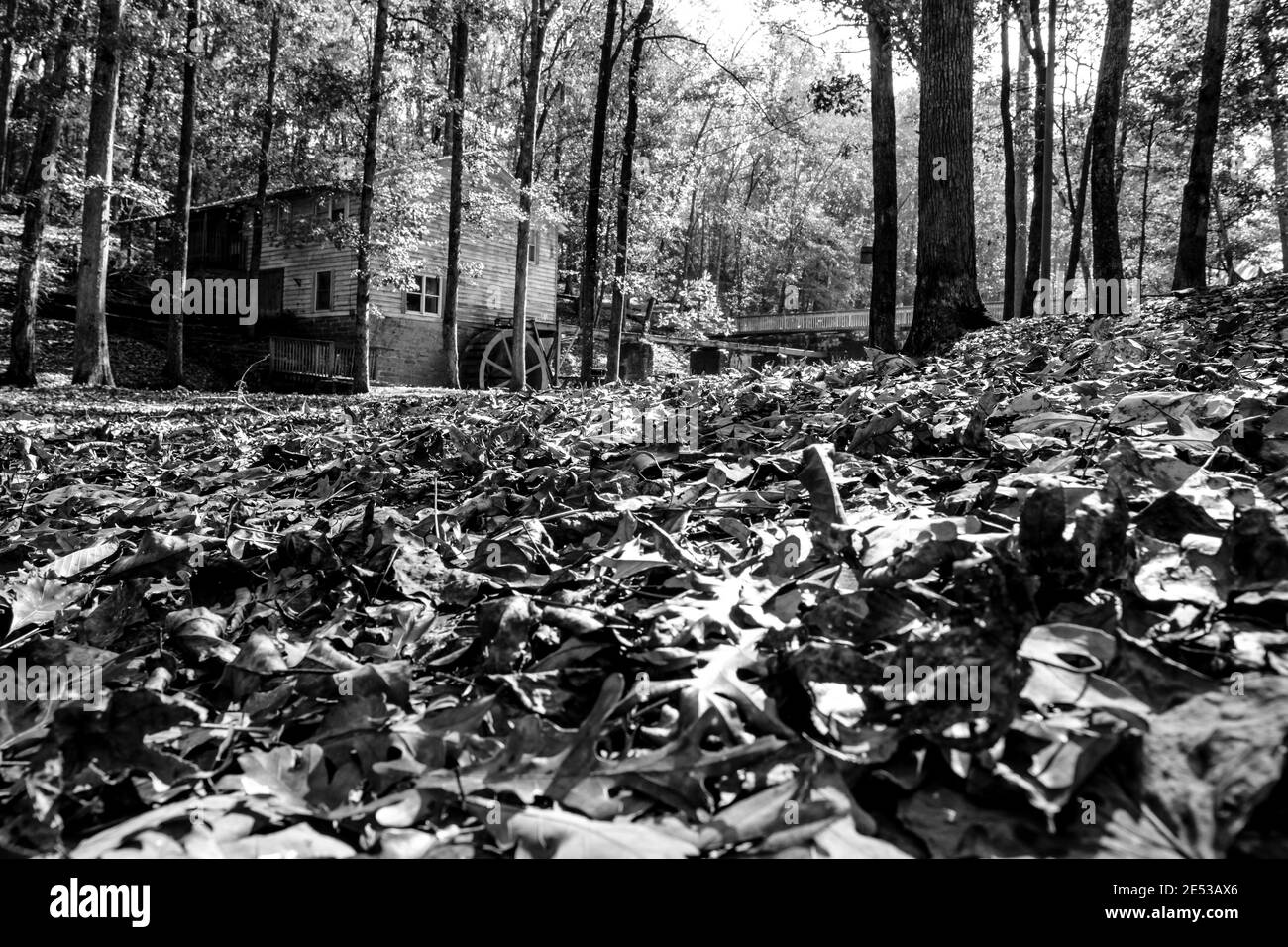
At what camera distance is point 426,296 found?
34750mm

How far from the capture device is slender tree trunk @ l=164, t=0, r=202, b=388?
1939 centimetres

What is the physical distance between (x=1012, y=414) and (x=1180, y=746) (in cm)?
214

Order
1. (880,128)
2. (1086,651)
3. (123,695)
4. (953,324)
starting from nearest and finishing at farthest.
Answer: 1. (1086,651)
2. (123,695)
3. (953,324)
4. (880,128)

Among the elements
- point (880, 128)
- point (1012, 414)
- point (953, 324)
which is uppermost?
point (880, 128)

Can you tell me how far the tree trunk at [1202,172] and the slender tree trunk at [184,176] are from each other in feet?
66.1

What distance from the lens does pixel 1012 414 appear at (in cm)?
281

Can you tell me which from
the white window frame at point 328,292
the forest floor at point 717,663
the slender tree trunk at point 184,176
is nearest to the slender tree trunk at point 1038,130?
the slender tree trunk at point 184,176

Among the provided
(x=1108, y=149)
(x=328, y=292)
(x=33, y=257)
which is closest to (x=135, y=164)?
(x=328, y=292)

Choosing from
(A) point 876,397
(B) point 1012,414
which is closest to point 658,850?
(B) point 1012,414

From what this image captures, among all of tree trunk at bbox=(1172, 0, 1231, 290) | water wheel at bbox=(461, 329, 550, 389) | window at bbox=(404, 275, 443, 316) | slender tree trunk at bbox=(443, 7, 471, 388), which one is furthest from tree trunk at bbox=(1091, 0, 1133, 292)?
window at bbox=(404, 275, 443, 316)

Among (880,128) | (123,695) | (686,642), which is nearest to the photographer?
(123,695)

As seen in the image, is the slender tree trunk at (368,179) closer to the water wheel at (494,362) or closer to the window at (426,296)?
the water wheel at (494,362)

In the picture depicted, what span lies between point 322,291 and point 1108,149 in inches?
1170
